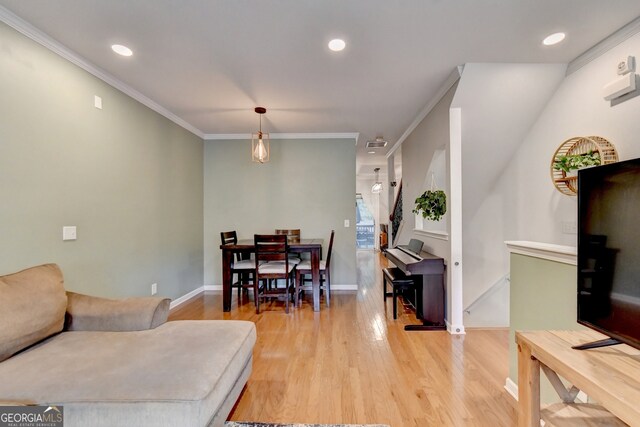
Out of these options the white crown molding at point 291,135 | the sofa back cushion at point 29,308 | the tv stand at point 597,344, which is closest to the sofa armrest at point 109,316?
the sofa back cushion at point 29,308

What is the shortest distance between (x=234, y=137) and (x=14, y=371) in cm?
392

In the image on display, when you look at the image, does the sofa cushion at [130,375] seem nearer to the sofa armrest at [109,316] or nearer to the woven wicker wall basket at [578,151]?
the sofa armrest at [109,316]

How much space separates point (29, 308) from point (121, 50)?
204 cm

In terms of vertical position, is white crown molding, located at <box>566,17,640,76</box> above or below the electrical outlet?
above

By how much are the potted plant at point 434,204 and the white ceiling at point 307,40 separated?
116 cm

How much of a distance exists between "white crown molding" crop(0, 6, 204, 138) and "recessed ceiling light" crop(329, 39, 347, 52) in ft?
7.08

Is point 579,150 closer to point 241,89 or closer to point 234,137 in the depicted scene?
point 241,89

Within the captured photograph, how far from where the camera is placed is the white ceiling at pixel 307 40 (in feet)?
6.00

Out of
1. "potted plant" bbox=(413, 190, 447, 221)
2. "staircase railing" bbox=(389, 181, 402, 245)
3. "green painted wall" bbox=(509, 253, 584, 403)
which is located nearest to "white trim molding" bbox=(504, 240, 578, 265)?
"green painted wall" bbox=(509, 253, 584, 403)

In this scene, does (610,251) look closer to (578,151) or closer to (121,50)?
(578,151)

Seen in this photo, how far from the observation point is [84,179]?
246cm

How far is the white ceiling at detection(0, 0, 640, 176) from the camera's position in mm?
1828

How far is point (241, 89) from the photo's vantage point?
3.00 m

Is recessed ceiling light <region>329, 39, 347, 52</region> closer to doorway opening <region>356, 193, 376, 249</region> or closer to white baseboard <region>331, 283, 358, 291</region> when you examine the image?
white baseboard <region>331, 283, 358, 291</region>
